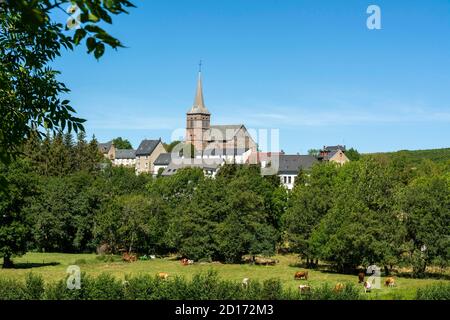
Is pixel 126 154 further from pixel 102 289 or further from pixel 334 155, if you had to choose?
pixel 102 289

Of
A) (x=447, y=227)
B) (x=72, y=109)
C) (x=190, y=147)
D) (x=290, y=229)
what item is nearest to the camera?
(x=72, y=109)

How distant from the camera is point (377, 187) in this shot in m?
49.8

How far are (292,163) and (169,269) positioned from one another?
7380 cm

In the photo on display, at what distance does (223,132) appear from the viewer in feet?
538

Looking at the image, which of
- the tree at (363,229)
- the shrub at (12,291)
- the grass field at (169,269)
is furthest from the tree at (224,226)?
the shrub at (12,291)

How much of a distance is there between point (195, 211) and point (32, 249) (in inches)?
937

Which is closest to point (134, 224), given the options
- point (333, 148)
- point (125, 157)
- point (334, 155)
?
point (334, 155)

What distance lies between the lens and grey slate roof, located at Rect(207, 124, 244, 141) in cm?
16075

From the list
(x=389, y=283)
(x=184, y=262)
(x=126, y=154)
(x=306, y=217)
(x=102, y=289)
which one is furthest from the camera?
(x=126, y=154)

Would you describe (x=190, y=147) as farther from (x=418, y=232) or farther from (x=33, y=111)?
(x=33, y=111)

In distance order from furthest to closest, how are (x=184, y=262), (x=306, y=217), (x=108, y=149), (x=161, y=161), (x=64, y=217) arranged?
1. (x=108, y=149)
2. (x=161, y=161)
3. (x=64, y=217)
4. (x=184, y=262)
5. (x=306, y=217)

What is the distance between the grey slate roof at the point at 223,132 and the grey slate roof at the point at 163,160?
16.1 m
